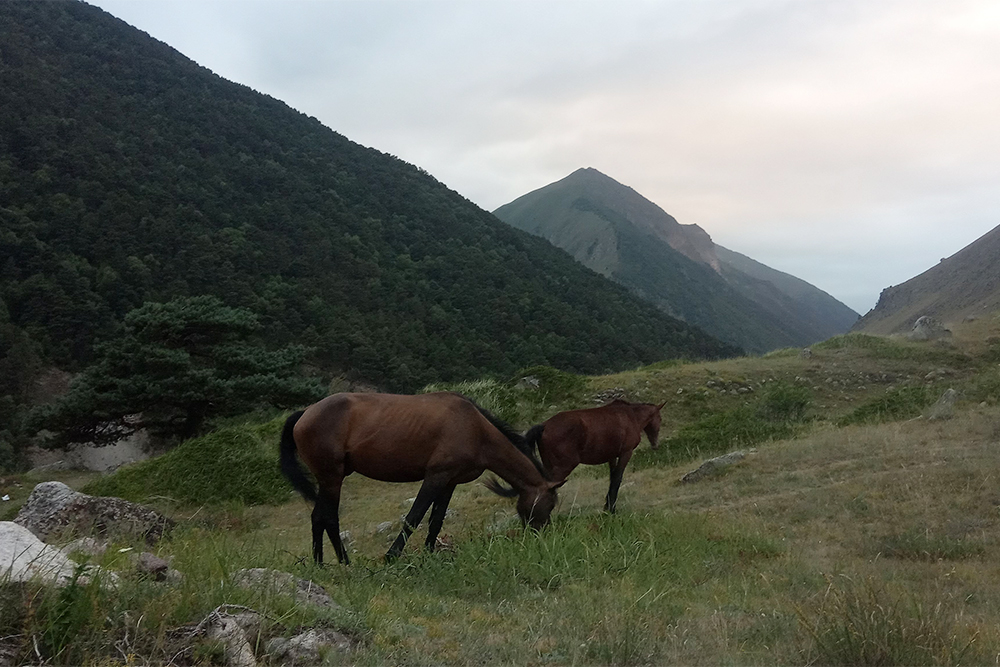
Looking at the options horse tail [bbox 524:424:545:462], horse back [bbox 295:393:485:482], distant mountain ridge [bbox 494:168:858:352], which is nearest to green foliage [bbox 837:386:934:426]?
horse tail [bbox 524:424:545:462]

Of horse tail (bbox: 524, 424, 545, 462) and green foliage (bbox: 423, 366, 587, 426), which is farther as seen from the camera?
green foliage (bbox: 423, 366, 587, 426)

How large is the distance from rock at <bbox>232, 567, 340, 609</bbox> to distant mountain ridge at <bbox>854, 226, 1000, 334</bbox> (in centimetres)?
4597

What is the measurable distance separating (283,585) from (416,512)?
7.77 feet

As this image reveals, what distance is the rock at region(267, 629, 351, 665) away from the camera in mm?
3100

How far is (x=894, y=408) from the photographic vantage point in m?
14.1

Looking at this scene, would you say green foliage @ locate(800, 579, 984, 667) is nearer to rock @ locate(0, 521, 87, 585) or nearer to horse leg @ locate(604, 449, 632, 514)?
rock @ locate(0, 521, 87, 585)

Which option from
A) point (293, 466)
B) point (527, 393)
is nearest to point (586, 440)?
point (293, 466)

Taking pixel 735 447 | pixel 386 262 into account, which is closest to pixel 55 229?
pixel 386 262

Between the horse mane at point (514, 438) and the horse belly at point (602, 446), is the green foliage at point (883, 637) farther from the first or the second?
the horse belly at point (602, 446)

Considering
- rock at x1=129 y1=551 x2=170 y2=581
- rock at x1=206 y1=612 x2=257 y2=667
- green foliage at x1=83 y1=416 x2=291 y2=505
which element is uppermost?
rock at x1=129 y1=551 x2=170 y2=581

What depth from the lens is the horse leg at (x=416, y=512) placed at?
605 cm

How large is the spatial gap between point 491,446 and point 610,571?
71.4 inches

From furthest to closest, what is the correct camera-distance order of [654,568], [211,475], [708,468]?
[211,475], [708,468], [654,568]

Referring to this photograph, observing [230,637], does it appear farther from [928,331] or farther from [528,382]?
[928,331]
